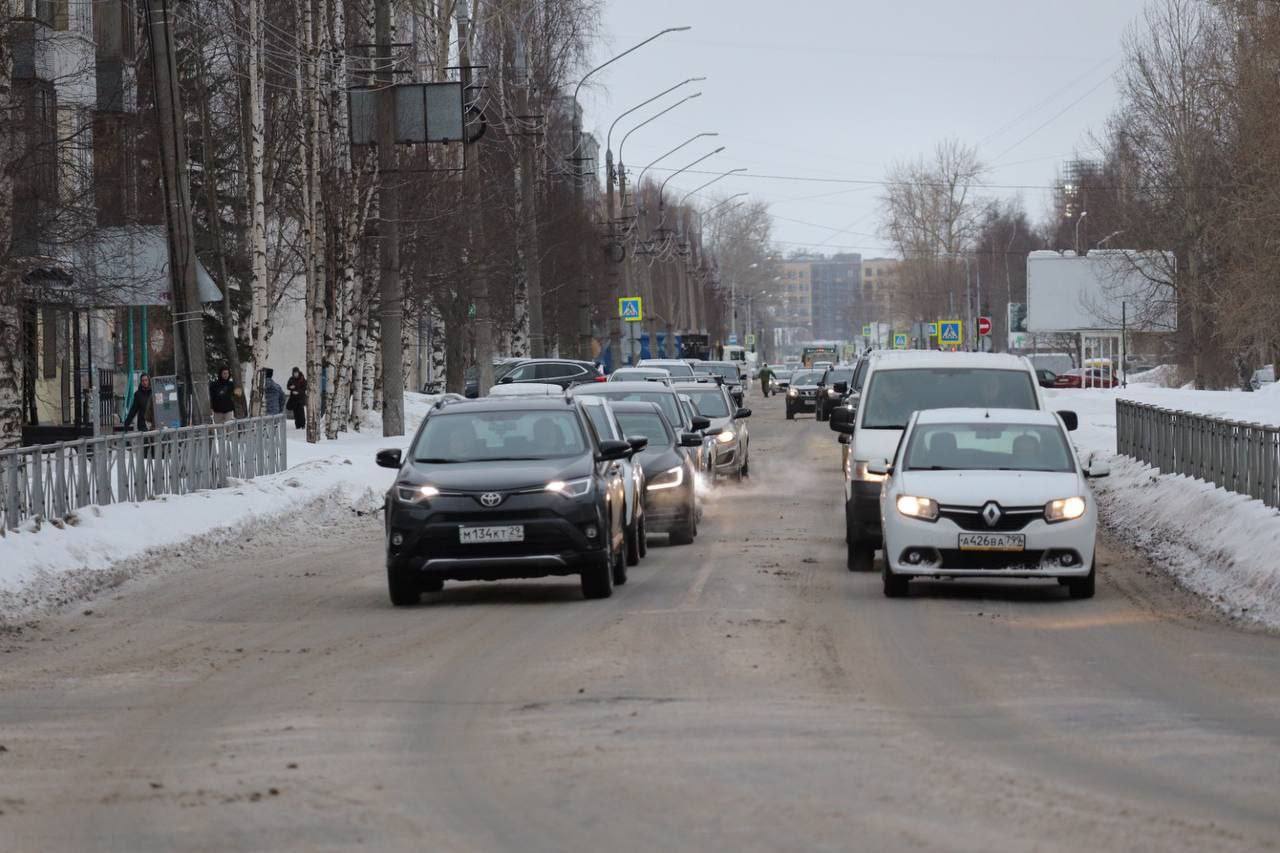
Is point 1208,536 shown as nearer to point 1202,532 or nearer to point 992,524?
point 1202,532

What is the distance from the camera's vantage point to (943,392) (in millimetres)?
20281

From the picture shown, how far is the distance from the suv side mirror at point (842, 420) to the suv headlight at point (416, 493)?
6048mm

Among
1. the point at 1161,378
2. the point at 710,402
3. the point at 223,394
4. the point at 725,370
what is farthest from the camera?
the point at 1161,378

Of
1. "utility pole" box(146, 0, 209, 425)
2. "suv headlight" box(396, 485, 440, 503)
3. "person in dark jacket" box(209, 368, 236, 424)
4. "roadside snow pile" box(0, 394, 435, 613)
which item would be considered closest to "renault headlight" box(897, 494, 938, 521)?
"suv headlight" box(396, 485, 440, 503)

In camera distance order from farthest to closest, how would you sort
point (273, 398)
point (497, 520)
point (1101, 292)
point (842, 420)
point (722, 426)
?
point (1101, 292) → point (273, 398) → point (722, 426) → point (842, 420) → point (497, 520)

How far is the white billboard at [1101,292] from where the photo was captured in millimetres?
71938

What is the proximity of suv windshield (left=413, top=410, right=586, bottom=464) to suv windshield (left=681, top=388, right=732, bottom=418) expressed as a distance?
1463cm

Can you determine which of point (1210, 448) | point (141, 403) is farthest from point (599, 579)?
point (141, 403)

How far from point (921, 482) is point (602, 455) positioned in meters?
2.51

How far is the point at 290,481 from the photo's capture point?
2708 centimetres

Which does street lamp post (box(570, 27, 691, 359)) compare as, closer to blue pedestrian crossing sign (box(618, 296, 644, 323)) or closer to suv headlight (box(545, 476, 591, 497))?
blue pedestrian crossing sign (box(618, 296, 644, 323))

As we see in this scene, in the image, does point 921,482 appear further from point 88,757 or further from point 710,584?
point 88,757

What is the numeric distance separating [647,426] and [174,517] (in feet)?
17.2

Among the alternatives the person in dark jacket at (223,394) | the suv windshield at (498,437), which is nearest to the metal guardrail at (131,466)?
the suv windshield at (498,437)
